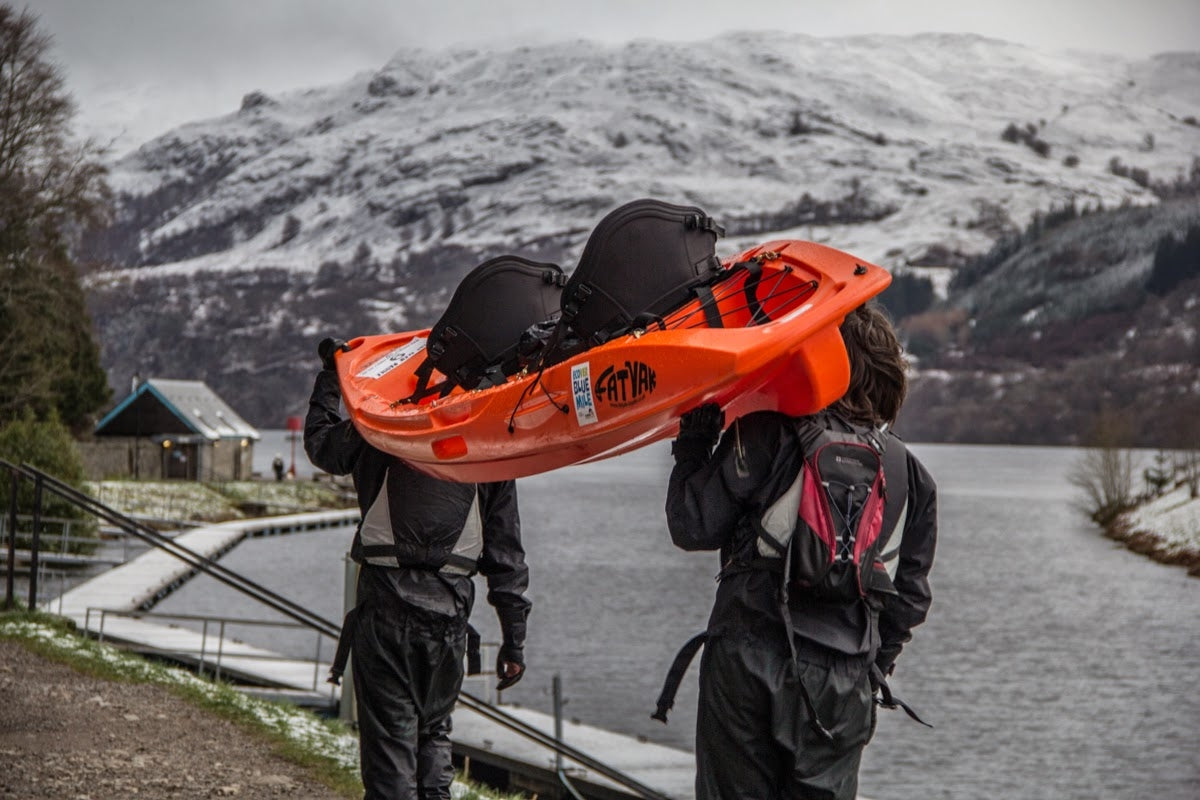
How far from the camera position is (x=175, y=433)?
6681 centimetres

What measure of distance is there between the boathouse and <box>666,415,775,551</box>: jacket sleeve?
199 feet

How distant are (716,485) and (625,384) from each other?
72cm

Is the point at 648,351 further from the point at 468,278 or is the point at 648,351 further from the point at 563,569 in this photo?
the point at 563,569

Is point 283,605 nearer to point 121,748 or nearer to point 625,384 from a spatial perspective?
point 121,748

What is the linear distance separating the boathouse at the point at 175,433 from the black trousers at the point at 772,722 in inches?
2391

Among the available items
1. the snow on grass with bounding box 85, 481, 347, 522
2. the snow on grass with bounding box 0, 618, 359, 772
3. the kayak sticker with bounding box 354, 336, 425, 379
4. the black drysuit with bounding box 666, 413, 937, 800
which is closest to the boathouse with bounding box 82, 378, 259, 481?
the snow on grass with bounding box 85, 481, 347, 522

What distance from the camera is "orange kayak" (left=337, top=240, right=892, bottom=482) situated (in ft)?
12.2

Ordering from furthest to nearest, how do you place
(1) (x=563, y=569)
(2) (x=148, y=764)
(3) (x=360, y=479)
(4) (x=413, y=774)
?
(1) (x=563, y=569)
(2) (x=148, y=764)
(3) (x=360, y=479)
(4) (x=413, y=774)

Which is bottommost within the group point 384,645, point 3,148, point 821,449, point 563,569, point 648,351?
point 563,569

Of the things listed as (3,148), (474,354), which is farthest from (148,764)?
(3,148)

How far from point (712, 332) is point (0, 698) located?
624 cm

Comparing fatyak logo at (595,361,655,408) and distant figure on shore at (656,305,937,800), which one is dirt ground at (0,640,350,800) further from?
distant figure on shore at (656,305,937,800)

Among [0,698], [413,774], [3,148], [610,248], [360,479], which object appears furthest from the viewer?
[3,148]

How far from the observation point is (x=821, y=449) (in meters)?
3.58
